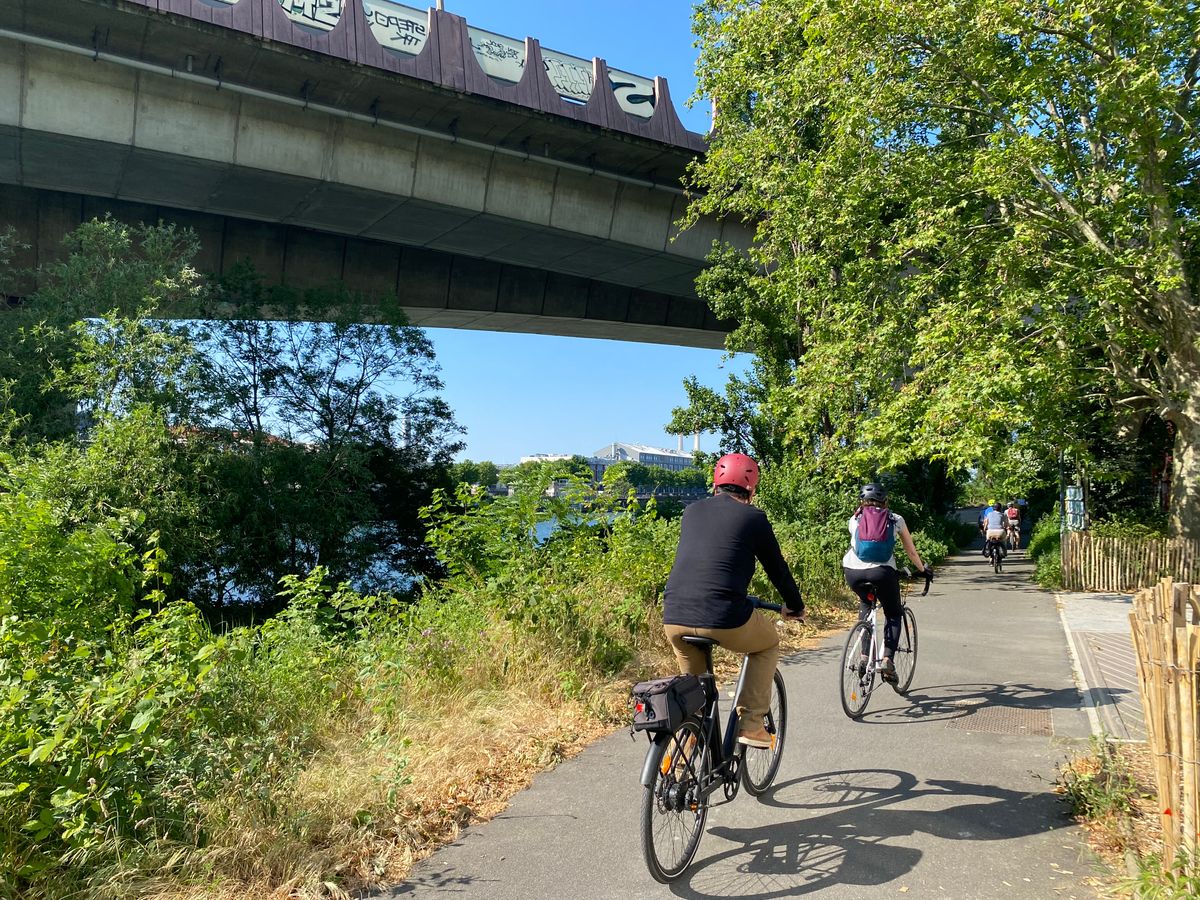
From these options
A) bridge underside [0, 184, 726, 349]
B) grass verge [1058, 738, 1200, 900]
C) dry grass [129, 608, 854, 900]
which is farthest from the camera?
bridge underside [0, 184, 726, 349]

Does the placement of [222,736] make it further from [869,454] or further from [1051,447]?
[1051,447]

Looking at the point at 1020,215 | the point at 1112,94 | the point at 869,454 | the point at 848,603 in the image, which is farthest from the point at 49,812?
the point at 1020,215

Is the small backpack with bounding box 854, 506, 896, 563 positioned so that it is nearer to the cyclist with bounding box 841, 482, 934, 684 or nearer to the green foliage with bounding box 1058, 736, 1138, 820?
the cyclist with bounding box 841, 482, 934, 684

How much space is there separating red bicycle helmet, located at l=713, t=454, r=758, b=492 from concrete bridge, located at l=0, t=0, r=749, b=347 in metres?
14.7

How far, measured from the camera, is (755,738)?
4.35 meters

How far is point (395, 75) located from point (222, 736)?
15.1 metres

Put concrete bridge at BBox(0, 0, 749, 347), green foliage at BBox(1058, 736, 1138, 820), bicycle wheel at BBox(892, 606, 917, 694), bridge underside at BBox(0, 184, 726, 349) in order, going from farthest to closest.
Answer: bridge underside at BBox(0, 184, 726, 349) < concrete bridge at BBox(0, 0, 749, 347) < bicycle wheel at BBox(892, 606, 917, 694) < green foliage at BBox(1058, 736, 1138, 820)

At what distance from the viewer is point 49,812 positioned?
324 centimetres

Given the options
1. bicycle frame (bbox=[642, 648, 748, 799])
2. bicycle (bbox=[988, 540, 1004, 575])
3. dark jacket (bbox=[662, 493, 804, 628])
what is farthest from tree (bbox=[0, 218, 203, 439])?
bicycle (bbox=[988, 540, 1004, 575])

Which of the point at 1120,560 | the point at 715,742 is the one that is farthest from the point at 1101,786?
the point at 1120,560

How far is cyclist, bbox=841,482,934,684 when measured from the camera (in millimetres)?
6527

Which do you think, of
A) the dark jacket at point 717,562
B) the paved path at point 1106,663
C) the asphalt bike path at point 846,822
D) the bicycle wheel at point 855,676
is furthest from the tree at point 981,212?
the dark jacket at point 717,562

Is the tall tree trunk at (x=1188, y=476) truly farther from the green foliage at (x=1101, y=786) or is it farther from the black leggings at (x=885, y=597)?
the green foliage at (x=1101, y=786)

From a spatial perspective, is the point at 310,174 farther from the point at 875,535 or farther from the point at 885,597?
the point at 885,597
